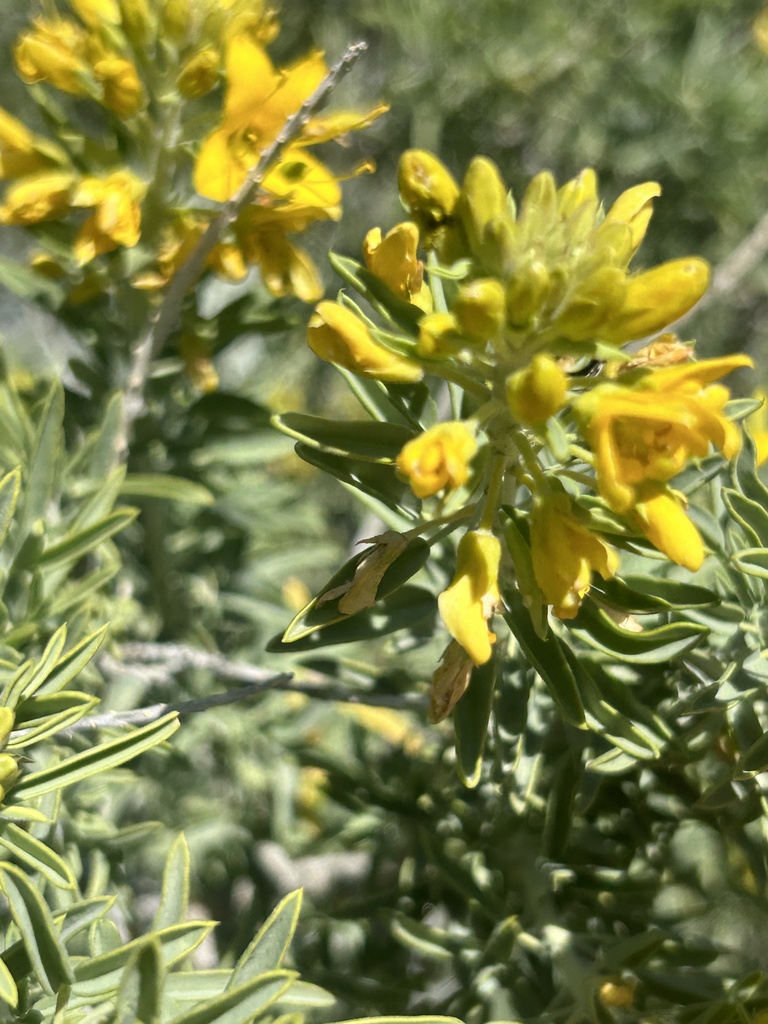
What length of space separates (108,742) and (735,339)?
2950 millimetres

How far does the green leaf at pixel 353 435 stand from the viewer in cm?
86

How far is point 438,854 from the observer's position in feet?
3.74

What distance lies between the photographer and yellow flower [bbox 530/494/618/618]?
0.76 metres

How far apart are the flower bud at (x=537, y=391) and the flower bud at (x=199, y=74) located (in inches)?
24.8

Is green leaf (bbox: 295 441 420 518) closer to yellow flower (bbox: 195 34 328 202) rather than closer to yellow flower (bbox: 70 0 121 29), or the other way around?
yellow flower (bbox: 195 34 328 202)

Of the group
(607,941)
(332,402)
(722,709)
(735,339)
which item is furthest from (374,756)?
(735,339)

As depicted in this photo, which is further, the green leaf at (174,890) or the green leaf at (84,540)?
the green leaf at (84,540)

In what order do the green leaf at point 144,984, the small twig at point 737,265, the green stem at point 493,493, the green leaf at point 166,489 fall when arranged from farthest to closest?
the small twig at point 737,265, the green leaf at point 166,489, the green stem at point 493,493, the green leaf at point 144,984

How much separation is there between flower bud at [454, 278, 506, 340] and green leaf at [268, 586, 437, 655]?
329 millimetres

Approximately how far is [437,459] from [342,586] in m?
0.17

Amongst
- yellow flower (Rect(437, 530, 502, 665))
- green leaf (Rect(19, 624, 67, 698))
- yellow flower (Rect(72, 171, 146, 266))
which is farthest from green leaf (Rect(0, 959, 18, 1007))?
yellow flower (Rect(72, 171, 146, 266))

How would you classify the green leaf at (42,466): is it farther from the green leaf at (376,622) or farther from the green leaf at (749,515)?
the green leaf at (749,515)

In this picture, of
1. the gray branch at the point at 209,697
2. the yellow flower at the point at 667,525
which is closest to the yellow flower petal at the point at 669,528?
the yellow flower at the point at 667,525

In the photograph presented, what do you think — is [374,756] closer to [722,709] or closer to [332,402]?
[722,709]
